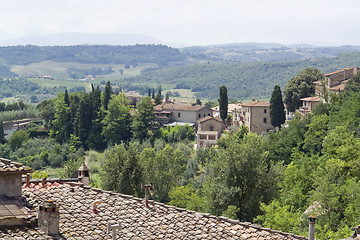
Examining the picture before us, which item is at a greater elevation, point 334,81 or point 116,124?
point 334,81

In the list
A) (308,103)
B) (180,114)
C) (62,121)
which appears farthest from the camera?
(180,114)

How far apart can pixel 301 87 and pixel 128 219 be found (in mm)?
59247

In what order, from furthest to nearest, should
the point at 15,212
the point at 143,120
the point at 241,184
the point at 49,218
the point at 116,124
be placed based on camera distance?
the point at 143,120
the point at 116,124
the point at 241,184
the point at 15,212
the point at 49,218

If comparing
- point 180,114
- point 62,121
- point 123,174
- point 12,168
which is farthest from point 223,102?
point 12,168

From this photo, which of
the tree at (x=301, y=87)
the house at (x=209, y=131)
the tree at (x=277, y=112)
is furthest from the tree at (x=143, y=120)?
the tree at (x=277, y=112)

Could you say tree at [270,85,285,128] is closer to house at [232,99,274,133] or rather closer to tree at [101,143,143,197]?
house at [232,99,274,133]

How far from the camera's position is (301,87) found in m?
70.1

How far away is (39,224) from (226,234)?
3801 millimetres

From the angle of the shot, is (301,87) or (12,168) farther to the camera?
(301,87)

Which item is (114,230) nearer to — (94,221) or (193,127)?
(94,221)

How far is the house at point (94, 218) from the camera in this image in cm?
1089

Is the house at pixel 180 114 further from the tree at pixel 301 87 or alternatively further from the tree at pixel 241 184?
the tree at pixel 241 184

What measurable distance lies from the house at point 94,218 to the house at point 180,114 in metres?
76.0

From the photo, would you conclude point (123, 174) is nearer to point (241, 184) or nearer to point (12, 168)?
point (241, 184)
